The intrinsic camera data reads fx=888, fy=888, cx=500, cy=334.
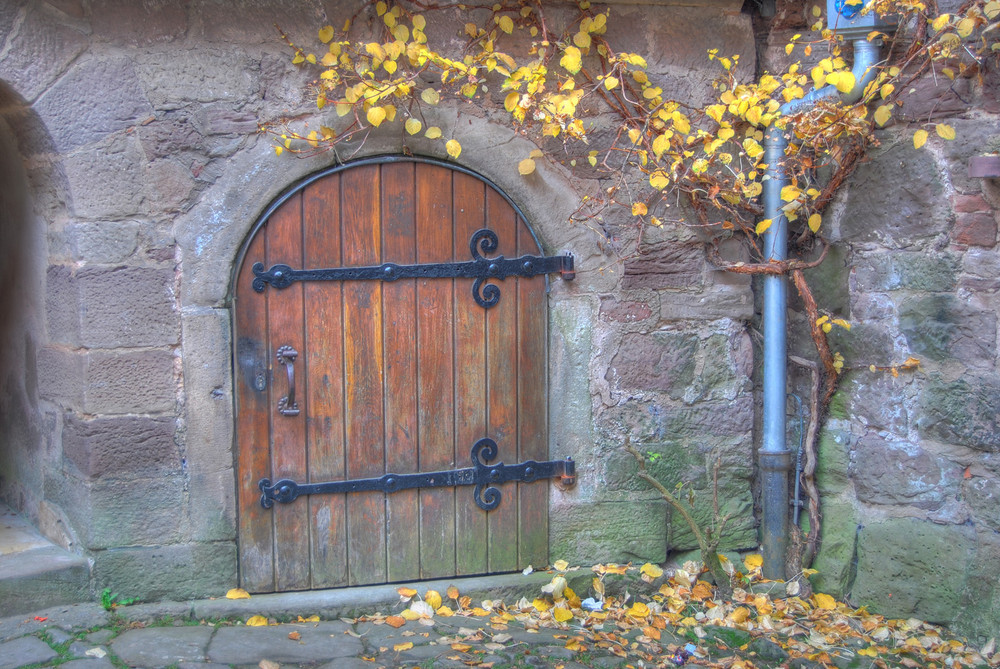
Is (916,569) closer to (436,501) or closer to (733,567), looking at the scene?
(733,567)

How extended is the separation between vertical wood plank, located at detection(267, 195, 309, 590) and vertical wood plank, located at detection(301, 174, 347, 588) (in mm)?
27

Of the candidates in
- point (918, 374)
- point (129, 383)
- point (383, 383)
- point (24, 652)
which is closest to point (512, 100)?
point (383, 383)

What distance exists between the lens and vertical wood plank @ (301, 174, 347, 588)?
3154 mm

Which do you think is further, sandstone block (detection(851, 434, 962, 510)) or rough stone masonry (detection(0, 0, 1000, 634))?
sandstone block (detection(851, 434, 962, 510))

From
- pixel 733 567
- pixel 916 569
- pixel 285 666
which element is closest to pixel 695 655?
pixel 733 567

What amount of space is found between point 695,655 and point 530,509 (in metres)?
0.82

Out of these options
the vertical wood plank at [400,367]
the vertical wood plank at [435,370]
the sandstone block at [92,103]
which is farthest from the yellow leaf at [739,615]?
the sandstone block at [92,103]

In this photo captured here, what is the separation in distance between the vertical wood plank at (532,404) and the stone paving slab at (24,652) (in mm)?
1648

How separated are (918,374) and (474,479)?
167 centimetres

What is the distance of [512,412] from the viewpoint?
11.1 ft

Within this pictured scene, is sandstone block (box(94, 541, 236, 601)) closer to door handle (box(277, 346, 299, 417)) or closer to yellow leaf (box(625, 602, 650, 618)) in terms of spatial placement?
door handle (box(277, 346, 299, 417))

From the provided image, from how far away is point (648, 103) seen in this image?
3396 millimetres

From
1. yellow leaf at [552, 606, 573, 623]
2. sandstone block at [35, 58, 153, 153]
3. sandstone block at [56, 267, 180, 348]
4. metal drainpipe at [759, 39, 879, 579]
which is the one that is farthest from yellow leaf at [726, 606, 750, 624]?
sandstone block at [35, 58, 153, 153]

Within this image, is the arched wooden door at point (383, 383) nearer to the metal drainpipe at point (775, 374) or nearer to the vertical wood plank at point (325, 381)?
the vertical wood plank at point (325, 381)
